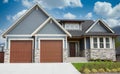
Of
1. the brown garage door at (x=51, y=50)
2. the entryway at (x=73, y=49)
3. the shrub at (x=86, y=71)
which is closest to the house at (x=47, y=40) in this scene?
the brown garage door at (x=51, y=50)

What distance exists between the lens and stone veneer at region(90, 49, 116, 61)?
1200 inches

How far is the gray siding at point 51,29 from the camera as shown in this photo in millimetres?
28345

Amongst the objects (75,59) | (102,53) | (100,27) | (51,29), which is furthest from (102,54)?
(51,29)

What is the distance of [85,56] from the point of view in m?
30.7

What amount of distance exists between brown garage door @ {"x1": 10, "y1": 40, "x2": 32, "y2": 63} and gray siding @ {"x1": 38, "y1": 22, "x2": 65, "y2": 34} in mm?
2562

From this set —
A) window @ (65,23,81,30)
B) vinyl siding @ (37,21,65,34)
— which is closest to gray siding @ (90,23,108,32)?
window @ (65,23,81,30)

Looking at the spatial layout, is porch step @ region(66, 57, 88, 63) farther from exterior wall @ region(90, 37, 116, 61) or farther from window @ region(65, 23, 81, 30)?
window @ region(65, 23, 81, 30)

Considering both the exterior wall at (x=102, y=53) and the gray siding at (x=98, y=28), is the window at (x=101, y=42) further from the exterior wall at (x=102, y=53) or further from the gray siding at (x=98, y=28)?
the gray siding at (x=98, y=28)

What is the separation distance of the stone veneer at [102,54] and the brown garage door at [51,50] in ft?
15.1

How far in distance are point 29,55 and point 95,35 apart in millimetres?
8619

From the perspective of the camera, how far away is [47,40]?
28375 mm

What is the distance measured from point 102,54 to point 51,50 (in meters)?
6.83

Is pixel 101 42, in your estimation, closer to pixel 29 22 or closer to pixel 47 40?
pixel 47 40

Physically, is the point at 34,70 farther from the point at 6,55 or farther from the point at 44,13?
the point at 44,13
